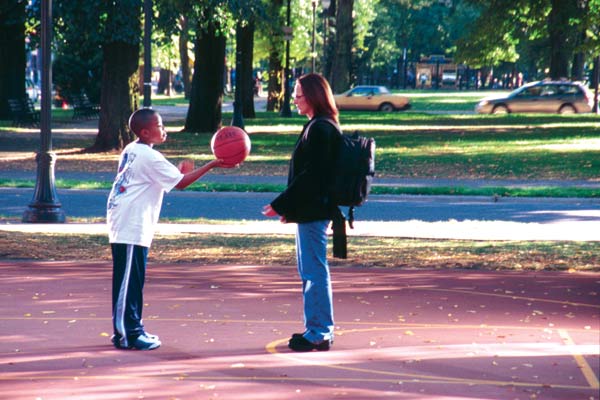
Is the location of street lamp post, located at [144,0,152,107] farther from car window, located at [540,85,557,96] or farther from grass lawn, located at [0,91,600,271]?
car window, located at [540,85,557,96]

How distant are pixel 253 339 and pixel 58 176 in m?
16.8

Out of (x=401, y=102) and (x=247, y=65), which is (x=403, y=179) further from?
(x=401, y=102)

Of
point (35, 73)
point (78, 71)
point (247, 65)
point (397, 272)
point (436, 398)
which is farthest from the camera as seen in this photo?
point (35, 73)

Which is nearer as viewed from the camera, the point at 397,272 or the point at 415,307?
the point at 415,307

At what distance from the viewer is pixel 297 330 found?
841 cm

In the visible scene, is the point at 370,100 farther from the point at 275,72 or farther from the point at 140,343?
the point at 140,343

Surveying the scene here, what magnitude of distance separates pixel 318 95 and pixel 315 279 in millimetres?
1234

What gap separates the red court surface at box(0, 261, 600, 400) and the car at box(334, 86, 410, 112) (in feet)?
159

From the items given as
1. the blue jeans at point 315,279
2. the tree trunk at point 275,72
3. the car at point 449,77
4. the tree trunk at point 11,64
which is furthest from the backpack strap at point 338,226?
the car at point 449,77

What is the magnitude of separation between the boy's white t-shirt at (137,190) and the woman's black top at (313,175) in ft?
2.55

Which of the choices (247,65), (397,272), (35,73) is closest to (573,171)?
(397,272)

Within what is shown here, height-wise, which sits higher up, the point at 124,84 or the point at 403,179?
the point at 124,84

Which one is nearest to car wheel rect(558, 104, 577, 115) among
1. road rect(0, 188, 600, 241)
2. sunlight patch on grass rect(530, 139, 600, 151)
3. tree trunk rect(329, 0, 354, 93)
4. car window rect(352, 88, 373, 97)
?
car window rect(352, 88, 373, 97)

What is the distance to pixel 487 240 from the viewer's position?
14.5m
